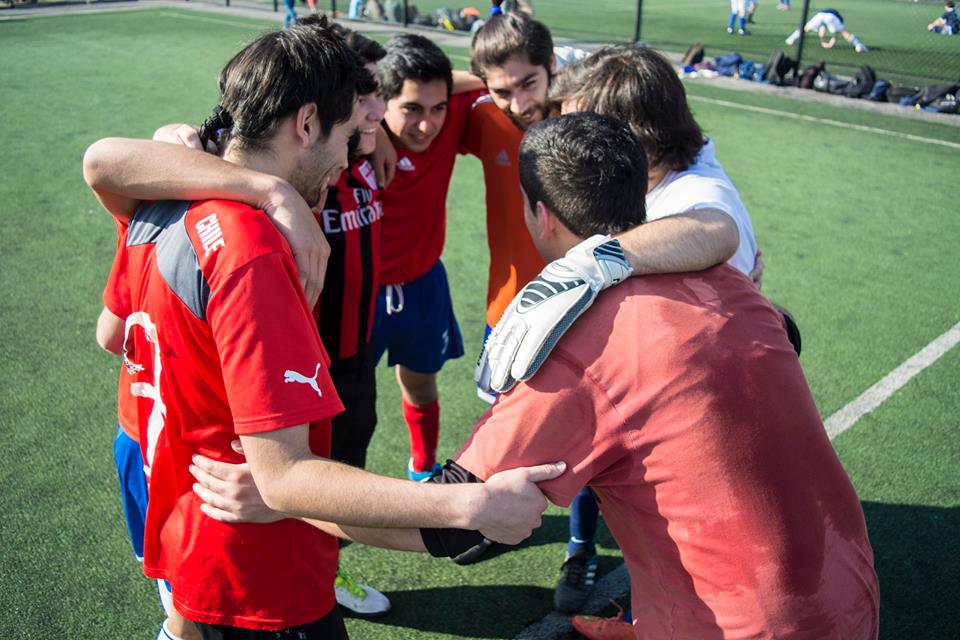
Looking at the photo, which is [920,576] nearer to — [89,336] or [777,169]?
[89,336]

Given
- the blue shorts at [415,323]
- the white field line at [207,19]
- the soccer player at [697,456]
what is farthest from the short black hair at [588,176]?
the white field line at [207,19]

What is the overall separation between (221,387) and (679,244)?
1.16 m

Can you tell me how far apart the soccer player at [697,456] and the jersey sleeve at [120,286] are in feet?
3.38

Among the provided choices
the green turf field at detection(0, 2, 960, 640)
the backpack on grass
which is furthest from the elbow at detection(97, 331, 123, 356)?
the backpack on grass

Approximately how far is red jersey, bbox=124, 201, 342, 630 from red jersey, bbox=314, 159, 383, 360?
1116 mm

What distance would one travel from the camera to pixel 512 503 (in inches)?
69.6

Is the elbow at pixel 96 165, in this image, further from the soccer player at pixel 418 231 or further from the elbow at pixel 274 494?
the soccer player at pixel 418 231

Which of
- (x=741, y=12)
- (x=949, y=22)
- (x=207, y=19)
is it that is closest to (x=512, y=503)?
(x=949, y=22)

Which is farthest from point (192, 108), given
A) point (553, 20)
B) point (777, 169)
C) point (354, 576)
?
point (553, 20)

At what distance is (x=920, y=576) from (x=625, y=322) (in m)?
2.71

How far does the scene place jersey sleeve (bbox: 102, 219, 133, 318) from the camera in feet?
7.77

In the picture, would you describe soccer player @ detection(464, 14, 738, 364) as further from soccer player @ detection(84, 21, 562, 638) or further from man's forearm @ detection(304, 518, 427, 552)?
man's forearm @ detection(304, 518, 427, 552)

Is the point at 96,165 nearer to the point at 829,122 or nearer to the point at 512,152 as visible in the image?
the point at 512,152

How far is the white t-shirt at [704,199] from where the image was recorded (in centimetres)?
277
